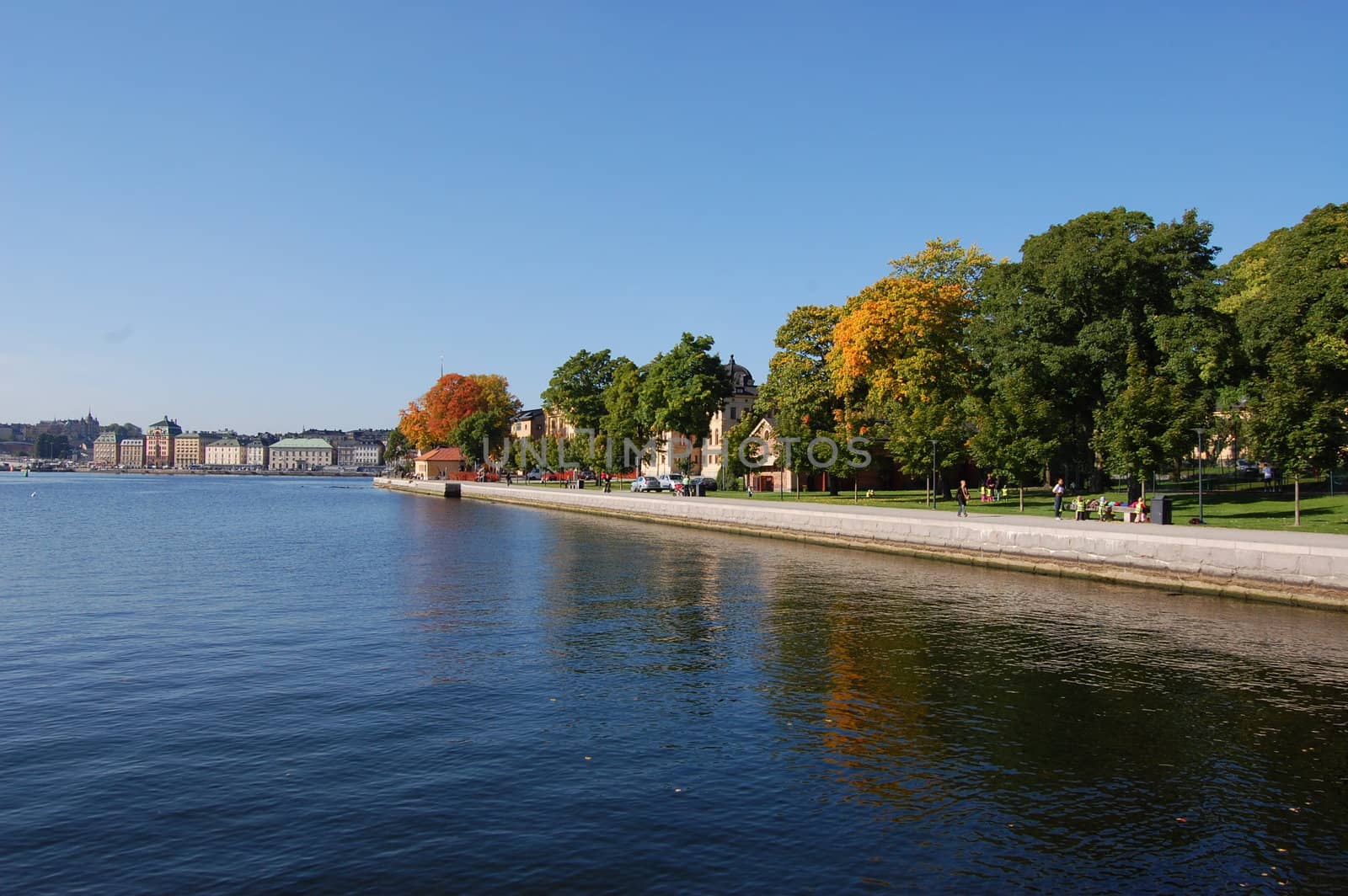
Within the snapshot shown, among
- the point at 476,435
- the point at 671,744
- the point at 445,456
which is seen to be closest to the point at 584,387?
the point at 476,435

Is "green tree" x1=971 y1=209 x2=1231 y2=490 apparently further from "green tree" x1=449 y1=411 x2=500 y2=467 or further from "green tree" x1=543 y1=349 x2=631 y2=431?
"green tree" x1=449 y1=411 x2=500 y2=467

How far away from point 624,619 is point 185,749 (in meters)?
13.3

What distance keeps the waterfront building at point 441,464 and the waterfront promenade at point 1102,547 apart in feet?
350

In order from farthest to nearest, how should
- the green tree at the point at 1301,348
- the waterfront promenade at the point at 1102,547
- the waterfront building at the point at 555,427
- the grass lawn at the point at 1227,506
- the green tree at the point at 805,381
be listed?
the waterfront building at the point at 555,427
the green tree at the point at 805,381
the grass lawn at the point at 1227,506
the green tree at the point at 1301,348
the waterfront promenade at the point at 1102,547

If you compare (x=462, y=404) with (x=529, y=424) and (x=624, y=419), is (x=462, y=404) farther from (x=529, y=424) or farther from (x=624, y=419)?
(x=624, y=419)

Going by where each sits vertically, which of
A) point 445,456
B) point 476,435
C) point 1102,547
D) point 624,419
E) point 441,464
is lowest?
point 1102,547

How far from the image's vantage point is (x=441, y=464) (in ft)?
518

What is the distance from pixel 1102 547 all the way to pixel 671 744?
2461 centimetres

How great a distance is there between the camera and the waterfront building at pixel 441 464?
157 metres

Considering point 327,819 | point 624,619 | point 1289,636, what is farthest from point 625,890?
point 1289,636

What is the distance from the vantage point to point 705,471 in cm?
11788

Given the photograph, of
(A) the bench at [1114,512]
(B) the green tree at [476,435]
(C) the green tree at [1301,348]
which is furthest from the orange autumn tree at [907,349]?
(B) the green tree at [476,435]

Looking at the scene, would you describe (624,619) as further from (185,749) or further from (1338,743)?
(1338,743)

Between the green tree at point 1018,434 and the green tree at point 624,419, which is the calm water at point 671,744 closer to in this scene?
the green tree at point 1018,434
